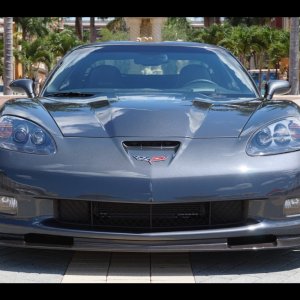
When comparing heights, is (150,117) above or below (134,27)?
below

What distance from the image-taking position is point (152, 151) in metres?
3.52

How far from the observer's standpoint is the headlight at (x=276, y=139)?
359 centimetres

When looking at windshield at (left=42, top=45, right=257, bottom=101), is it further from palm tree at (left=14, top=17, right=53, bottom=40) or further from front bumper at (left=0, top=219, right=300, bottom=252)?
palm tree at (left=14, top=17, right=53, bottom=40)

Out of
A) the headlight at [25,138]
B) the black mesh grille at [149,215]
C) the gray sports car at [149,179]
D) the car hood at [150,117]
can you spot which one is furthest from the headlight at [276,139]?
the headlight at [25,138]

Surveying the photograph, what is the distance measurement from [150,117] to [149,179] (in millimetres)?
534

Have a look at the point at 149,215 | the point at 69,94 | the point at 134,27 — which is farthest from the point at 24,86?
the point at 134,27

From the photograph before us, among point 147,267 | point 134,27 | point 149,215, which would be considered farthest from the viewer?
point 134,27

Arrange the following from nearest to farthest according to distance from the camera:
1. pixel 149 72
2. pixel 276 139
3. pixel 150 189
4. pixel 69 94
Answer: pixel 150 189 < pixel 276 139 < pixel 69 94 < pixel 149 72

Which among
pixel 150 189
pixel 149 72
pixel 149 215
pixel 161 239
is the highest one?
pixel 149 72

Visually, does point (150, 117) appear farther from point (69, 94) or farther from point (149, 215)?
point (69, 94)

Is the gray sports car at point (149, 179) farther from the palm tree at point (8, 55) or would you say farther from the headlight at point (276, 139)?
the palm tree at point (8, 55)

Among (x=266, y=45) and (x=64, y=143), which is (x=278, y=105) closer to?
(x=64, y=143)

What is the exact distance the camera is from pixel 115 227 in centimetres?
345

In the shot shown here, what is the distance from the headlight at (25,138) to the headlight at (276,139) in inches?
43.0
